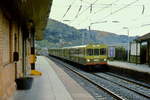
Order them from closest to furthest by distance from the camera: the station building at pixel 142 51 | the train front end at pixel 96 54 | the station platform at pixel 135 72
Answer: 1. the station platform at pixel 135 72
2. the train front end at pixel 96 54
3. the station building at pixel 142 51

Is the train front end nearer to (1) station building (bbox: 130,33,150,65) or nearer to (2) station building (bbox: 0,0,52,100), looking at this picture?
(1) station building (bbox: 130,33,150,65)

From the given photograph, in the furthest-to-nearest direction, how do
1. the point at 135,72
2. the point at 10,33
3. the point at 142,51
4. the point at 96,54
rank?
the point at 142,51 → the point at 96,54 → the point at 135,72 → the point at 10,33

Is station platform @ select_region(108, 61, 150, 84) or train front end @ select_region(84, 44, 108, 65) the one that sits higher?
train front end @ select_region(84, 44, 108, 65)

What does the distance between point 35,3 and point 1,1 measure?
2708 millimetres

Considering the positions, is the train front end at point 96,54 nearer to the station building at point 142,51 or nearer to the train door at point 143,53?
the station building at point 142,51

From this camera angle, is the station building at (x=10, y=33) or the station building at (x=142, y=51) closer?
the station building at (x=10, y=33)

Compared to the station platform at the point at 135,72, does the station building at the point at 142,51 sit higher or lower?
higher

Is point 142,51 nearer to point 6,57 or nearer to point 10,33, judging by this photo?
point 10,33

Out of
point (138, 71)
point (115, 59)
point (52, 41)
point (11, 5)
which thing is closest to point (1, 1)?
point (11, 5)

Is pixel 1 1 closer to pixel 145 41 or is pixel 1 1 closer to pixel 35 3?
pixel 35 3

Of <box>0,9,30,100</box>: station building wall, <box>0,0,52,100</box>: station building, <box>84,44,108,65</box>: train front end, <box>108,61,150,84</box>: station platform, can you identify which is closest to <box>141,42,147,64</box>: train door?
<box>108,61,150,84</box>: station platform

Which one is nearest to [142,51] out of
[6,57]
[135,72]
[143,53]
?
[143,53]

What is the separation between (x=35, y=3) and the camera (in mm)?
8680

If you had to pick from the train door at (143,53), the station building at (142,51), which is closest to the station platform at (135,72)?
the station building at (142,51)
